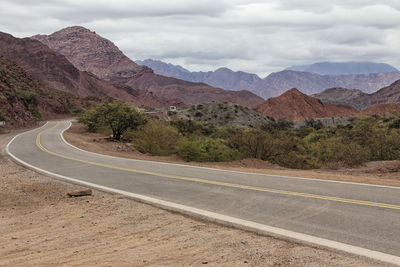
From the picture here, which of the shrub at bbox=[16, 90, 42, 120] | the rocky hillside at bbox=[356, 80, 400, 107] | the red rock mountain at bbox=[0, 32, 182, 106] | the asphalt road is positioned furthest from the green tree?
the rocky hillside at bbox=[356, 80, 400, 107]

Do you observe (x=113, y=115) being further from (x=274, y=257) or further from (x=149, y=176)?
(x=274, y=257)

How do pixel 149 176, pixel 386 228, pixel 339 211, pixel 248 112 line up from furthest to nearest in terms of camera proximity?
pixel 248 112 → pixel 149 176 → pixel 339 211 → pixel 386 228

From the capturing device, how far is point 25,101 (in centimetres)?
6656

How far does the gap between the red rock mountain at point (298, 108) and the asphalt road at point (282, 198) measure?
12331 cm

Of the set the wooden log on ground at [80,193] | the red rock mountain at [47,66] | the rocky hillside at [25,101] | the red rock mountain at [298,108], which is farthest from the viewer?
the red rock mountain at [47,66]

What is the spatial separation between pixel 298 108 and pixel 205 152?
390ft

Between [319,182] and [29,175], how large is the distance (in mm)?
10891

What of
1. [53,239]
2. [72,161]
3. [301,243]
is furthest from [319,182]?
[72,161]

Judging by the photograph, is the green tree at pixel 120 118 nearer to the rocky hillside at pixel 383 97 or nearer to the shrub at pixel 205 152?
the shrub at pixel 205 152

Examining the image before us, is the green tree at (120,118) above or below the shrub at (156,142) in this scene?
above

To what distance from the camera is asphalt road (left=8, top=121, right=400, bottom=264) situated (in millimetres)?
6508

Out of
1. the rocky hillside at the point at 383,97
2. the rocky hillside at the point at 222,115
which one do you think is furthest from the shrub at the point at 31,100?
the rocky hillside at the point at 383,97

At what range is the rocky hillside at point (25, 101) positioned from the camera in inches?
2151

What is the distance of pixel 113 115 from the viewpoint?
38.1m
